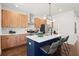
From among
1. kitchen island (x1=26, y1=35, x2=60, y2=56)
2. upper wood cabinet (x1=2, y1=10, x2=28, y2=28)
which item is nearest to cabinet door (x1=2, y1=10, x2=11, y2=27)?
upper wood cabinet (x1=2, y1=10, x2=28, y2=28)

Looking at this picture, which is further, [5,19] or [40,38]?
[40,38]

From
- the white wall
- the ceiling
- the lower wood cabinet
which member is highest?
the ceiling

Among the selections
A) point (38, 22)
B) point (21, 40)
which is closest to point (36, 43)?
point (21, 40)

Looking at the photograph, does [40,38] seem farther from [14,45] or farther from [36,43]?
[14,45]

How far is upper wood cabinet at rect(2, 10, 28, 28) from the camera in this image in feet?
6.11

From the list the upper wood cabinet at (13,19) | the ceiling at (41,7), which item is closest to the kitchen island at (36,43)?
the upper wood cabinet at (13,19)

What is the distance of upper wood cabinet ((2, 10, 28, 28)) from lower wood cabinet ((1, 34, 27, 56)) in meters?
0.21

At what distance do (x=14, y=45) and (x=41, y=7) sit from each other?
85cm

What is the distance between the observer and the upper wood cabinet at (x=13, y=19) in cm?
186

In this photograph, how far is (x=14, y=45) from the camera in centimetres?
195

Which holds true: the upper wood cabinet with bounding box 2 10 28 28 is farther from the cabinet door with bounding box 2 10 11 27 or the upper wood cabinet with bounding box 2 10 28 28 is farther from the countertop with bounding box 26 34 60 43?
the countertop with bounding box 26 34 60 43

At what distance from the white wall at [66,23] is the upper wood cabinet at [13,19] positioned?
1.87 feet

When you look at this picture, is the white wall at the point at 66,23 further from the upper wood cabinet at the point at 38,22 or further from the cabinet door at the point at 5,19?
the cabinet door at the point at 5,19

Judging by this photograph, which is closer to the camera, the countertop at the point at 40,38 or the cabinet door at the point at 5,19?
the cabinet door at the point at 5,19
